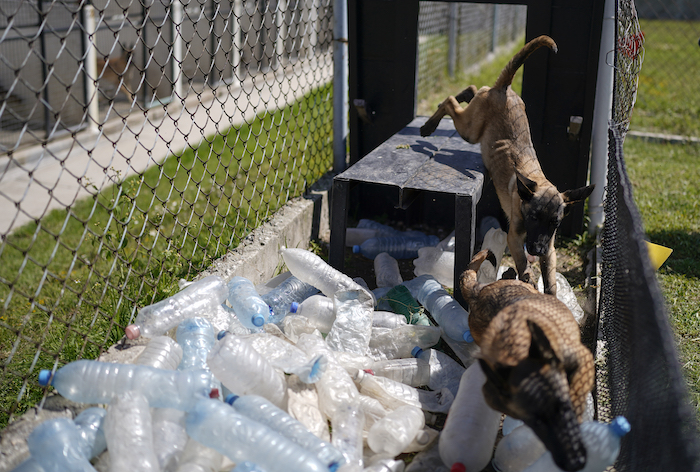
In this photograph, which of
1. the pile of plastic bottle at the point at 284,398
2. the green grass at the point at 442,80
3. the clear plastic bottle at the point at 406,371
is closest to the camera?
the pile of plastic bottle at the point at 284,398

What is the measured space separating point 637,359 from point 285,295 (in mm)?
2385

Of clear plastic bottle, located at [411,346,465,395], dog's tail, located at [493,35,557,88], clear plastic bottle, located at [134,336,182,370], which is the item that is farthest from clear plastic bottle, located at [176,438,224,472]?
dog's tail, located at [493,35,557,88]

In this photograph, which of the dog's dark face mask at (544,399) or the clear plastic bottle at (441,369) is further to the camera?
the clear plastic bottle at (441,369)

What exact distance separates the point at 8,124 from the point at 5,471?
683cm

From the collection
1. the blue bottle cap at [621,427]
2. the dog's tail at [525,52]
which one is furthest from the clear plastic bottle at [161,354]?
the dog's tail at [525,52]

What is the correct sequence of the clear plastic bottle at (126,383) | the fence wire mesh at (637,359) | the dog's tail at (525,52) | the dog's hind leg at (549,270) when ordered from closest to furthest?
the fence wire mesh at (637,359)
the clear plastic bottle at (126,383)
the dog's hind leg at (549,270)
the dog's tail at (525,52)

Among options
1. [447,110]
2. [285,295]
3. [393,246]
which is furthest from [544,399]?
[447,110]

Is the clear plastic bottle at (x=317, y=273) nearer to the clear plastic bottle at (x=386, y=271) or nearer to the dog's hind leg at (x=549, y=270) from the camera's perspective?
the clear plastic bottle at (x=386, y=271)

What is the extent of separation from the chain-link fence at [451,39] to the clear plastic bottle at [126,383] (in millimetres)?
7694

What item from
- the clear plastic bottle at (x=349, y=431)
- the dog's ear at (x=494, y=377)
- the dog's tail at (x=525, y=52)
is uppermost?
the dog's tail at (x=525, y=52)

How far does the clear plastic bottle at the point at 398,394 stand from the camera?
3.25m

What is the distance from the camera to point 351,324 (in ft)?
12.3

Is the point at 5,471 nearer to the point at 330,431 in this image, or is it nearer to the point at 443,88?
the point at 330,431

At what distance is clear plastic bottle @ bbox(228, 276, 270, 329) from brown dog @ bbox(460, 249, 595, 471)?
4.80 ft
